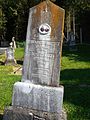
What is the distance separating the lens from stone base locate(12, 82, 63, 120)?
6966 mm

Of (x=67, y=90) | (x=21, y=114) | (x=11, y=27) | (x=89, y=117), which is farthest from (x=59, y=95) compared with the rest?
(x=11, y=27)

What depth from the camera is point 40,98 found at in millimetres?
7047

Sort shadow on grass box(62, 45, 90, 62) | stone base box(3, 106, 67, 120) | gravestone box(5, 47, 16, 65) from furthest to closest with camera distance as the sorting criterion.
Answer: shadow on grass box(62, 45, 90, 62) → gravestone box(5, 47, 16, 65) → stone base box(3, 106, 67, 120)

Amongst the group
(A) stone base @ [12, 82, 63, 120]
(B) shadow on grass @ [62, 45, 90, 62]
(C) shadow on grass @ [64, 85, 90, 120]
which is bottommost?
(C) shadow on grass @ [64, 85, 90, 120]

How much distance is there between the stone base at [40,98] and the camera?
22.9ft

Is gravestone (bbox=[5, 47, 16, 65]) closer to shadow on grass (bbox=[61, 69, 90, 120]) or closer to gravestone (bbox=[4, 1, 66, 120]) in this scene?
shadow on grass (bbox=[61, 69, 90, 120])

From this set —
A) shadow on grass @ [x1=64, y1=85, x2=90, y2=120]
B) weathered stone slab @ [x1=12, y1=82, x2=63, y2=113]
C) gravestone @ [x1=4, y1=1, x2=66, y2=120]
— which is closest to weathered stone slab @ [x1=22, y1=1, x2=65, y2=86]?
gravestone @ [x1=4, y1=1, x2=66, y2=120]

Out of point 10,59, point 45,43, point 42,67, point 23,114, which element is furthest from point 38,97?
point 10,59

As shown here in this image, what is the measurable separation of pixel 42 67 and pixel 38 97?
0.62m

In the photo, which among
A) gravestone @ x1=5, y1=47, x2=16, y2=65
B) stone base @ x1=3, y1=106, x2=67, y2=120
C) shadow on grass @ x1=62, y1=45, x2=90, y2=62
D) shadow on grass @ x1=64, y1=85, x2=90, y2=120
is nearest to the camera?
stone base @ x1=3, y1=106, x2=67, y2=120

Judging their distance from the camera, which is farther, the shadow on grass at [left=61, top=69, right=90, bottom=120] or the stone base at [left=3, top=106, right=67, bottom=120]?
the shadow on grass at [left=61, top=69, right=90, bottom=120]

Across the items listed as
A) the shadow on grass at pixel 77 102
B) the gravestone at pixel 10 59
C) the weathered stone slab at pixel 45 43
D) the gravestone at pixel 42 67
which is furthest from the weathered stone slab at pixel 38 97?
the gravestone at pixel 10 59

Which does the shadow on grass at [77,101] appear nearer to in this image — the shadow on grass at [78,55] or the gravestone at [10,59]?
the gravestone at [10,59]

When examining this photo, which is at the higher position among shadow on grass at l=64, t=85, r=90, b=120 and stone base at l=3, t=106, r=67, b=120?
stone base at l=3, t=106, r=67, b=120
